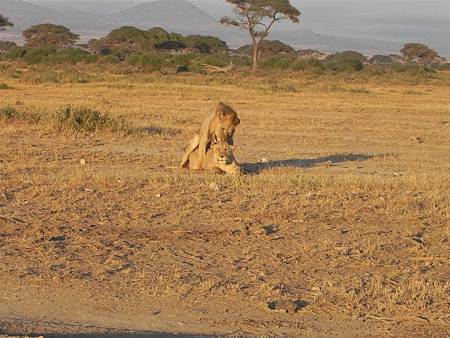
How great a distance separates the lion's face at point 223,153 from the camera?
1115 cm

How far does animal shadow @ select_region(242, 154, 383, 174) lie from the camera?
11883mm

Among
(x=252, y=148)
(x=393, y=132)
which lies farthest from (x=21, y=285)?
(x=393, y=132)

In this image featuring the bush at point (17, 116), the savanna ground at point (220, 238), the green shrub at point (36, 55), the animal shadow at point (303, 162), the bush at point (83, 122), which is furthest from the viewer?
the green shrub at point (36, 55)

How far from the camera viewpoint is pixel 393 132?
58.8 ft

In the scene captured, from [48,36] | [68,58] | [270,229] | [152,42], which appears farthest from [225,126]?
[48,36]

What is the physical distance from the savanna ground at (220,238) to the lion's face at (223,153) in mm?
347

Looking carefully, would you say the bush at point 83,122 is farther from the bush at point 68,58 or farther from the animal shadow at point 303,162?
the bush at point 68,58

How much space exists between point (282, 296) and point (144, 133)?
9.62m


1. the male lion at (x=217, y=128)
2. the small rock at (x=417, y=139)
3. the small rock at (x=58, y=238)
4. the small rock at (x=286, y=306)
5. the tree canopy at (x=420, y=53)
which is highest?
the tree canopy at (x=420, y=53)

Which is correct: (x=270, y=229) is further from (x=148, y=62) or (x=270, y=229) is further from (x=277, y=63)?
(x=277, y=63)

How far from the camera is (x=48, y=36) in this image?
78438 millimetres

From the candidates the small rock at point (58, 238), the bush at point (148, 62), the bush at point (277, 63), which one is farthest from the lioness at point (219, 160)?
the bush at point (277, 63)

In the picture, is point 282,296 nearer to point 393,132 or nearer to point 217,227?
point 217,227

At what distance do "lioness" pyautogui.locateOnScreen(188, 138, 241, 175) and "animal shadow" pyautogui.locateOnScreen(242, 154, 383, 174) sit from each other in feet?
1.06
